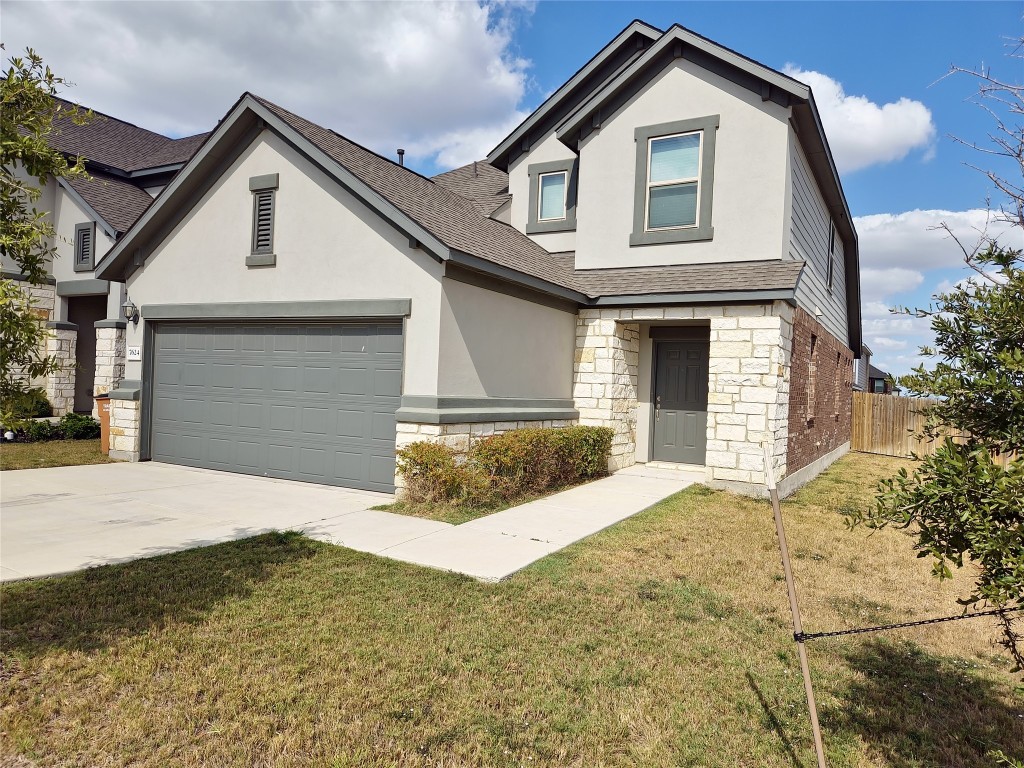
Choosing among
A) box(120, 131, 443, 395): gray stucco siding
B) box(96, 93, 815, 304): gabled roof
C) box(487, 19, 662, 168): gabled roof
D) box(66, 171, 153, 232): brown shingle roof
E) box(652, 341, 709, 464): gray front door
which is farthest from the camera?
box(66, 171, 153, 232): brown shingle roof

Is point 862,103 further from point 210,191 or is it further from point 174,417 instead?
point 174,417

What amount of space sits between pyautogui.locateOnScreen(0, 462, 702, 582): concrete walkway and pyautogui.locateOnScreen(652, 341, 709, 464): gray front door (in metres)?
2.02

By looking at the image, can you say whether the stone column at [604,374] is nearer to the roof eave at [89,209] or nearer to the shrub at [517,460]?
the shrub at [517,460]

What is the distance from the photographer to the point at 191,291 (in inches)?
454

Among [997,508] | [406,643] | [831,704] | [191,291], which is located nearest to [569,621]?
[406,643]

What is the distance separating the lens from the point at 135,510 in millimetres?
8023

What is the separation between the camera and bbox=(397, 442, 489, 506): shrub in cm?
857

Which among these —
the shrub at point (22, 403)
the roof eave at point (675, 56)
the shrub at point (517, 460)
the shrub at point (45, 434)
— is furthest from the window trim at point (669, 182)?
the shrub at point (45, 434)

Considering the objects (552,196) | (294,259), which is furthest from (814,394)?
(294,259)

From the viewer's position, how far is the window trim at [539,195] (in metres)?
14.1

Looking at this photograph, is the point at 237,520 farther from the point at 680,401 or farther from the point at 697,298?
the point at 680,401

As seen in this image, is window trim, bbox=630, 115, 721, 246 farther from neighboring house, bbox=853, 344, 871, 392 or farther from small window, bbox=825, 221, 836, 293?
neighboring house, bbox=853, 344, 871, 392

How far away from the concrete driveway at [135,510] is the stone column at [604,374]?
4701 millimetres

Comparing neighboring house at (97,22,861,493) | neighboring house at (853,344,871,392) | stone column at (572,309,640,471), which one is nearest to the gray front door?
neighboring house at (97,22,861,493)
